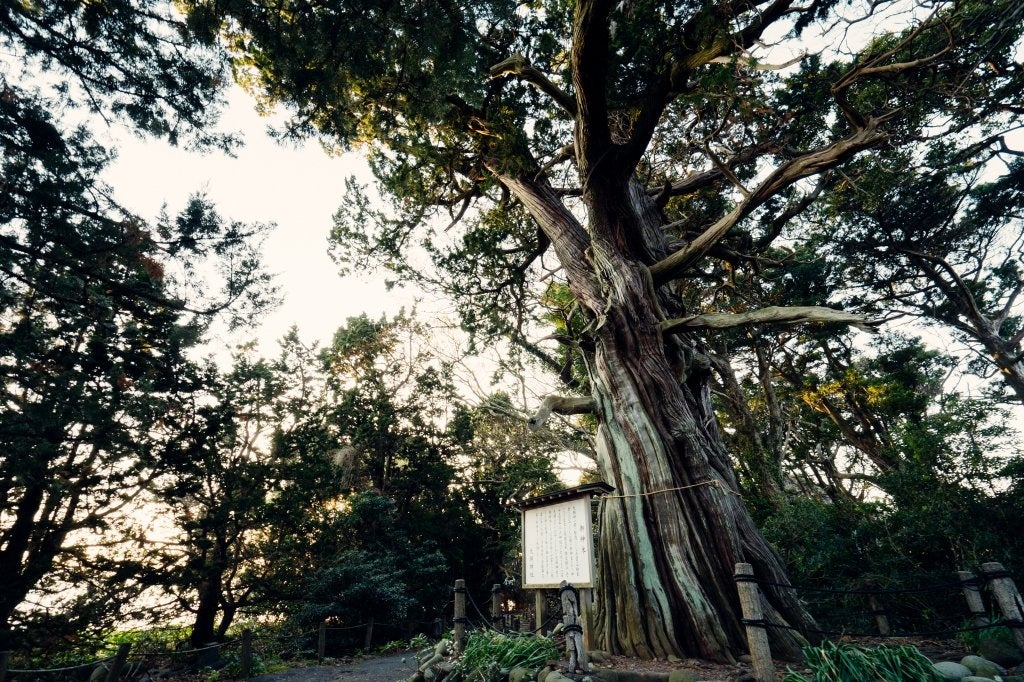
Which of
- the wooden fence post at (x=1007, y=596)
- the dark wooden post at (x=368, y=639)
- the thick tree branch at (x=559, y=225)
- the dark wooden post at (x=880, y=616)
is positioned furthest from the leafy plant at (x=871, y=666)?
the dark wooden post at (x=368, y=639)

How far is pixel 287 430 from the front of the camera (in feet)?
34.0

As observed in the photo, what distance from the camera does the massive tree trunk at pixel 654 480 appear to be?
409 cm

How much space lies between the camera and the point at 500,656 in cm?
416

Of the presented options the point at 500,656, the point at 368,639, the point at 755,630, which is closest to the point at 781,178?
the point at 755,630

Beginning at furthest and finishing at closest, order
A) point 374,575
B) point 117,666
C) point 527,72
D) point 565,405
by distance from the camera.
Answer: point 374,575 < point 565,405 < point 527,72 < point 117,666

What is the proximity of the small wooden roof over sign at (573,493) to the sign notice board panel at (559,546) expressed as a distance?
0.04 m

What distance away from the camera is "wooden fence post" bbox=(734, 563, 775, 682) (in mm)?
3164

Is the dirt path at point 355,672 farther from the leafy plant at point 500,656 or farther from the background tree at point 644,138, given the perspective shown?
the background tree at point 644,138

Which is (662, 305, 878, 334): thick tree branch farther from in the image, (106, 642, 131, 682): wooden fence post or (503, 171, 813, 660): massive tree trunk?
(106, 642, 131, 682): wooden fence post

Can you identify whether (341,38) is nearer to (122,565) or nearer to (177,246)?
(177,246)

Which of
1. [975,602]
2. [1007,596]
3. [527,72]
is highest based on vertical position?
[527,72]

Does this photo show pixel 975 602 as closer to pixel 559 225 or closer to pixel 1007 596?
pixel 1007 596

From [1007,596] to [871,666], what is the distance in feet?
3.39

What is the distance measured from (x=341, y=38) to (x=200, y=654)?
10311 mm
